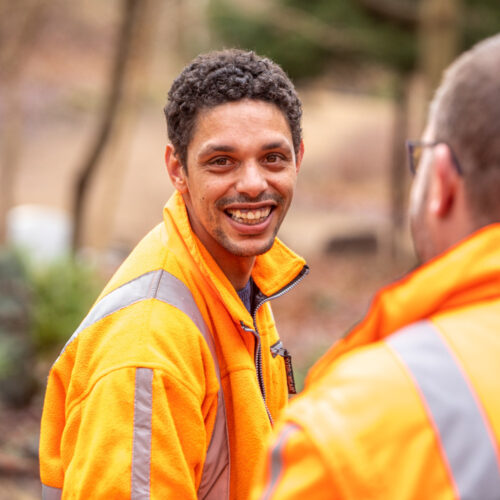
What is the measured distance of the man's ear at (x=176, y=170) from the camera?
7.78ft

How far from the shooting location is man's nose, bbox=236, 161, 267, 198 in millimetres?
2256

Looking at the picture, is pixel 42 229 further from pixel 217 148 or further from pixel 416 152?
pixel 416 152

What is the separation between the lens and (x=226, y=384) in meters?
2.10

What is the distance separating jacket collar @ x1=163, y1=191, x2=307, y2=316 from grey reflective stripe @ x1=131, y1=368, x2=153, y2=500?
38 cm

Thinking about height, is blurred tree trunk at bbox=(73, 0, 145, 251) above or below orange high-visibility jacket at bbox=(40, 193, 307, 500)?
above

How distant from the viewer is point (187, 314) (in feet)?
6.63

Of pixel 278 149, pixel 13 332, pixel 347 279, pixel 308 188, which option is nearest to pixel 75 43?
pixel 308 188

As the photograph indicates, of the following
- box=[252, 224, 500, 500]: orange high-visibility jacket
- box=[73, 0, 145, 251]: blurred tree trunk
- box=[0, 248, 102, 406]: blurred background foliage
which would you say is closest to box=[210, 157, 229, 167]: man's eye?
box=[252, 224, 500, 500]: orange high-visibility jacket

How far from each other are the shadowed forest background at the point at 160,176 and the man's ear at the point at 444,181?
5.06m

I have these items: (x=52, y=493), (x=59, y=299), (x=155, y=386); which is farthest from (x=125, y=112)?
(x=155, y=386)

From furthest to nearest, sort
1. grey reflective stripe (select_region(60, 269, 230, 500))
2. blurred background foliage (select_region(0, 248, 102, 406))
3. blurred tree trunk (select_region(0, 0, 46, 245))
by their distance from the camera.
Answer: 1. blurred tree trunk (select_region(0, 0, 46, 245))
2. blurred background foliage (select_region(0, 248, 102, 406))
3. grey reflective stripe (select_region(60, 269, 230, 500))

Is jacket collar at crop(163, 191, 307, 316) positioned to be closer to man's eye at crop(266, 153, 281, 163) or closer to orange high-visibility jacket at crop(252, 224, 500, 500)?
man's eye at crop(266, 153, 281, 163)

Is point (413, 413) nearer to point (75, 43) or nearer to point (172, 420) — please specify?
point (172, 420)

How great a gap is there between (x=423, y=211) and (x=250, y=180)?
Result: 2.76 ft
